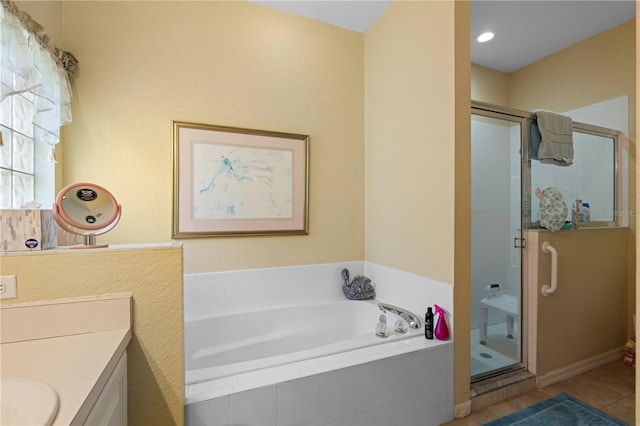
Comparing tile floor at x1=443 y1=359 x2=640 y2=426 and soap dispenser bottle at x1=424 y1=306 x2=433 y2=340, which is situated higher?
soap dispenser bottle at x1=424 y1=306 x2=433 y2=340

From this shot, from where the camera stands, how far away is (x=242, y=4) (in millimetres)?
2322

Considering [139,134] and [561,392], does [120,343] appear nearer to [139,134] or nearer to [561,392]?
[139,134]

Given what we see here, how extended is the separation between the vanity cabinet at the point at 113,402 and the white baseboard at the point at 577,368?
250cm

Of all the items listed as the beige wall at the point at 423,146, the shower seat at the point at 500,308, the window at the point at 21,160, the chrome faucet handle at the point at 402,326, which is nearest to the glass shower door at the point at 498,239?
the shower seat at the point at 500,308

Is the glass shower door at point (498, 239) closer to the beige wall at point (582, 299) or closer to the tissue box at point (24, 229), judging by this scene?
the beige wall at point (582, 299)

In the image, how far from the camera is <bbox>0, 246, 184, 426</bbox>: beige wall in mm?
1123

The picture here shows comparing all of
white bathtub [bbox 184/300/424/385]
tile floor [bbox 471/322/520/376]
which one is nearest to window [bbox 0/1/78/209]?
white bathtub [bbox 184/300/424/385]

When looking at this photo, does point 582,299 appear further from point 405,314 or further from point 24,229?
point 24,229

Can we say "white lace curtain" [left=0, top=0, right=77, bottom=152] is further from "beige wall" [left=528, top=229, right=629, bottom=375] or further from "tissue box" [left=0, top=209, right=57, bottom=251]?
"beige wall" [left=528, top=229, right=629, bottom=375]

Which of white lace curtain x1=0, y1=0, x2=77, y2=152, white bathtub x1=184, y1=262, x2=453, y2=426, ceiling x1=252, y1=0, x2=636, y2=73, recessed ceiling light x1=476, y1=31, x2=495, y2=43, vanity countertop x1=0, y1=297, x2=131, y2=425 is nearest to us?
vanity countertop x1=0, y1=297, x2=131, y2=425

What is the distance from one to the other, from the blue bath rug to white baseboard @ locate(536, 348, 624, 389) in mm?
182

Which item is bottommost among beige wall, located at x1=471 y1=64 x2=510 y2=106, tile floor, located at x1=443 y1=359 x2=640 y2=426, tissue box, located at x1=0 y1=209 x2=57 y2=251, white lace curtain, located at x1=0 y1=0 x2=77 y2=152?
tile floor, located at x1=443 y1=359 x2=640 y2=426

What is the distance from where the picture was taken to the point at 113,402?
1.02 meters

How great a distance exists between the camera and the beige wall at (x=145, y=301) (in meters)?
1.12
